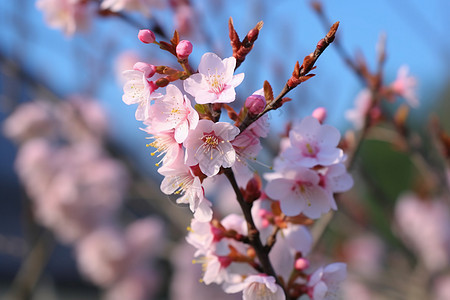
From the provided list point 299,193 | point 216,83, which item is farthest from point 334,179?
point 216,83

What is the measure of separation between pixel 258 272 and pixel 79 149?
122 inches

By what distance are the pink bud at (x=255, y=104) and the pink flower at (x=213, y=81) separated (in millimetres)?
29

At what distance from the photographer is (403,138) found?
1478 millimetres

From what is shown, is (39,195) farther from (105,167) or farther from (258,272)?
(258,272)

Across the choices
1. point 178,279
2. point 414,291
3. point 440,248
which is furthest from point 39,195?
point 440,248

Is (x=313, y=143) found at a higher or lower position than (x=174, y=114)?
lower

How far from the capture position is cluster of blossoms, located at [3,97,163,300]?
3.30 m

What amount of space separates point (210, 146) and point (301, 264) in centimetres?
30

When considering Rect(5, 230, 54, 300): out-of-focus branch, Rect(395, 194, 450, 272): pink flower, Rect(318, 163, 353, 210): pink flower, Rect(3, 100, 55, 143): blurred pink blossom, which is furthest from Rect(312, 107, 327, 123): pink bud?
Rect(395, 194, 450, 272): pink flower

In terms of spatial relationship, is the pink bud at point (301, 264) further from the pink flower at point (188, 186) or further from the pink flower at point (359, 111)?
the pink flower at point (359, 111)

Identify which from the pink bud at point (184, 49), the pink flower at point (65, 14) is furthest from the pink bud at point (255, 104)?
the pink flower at point (65, 14)

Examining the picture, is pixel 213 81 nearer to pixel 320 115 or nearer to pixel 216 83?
pixel 216 83

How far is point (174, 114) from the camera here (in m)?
0.64

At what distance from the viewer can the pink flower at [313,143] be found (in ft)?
2.36
